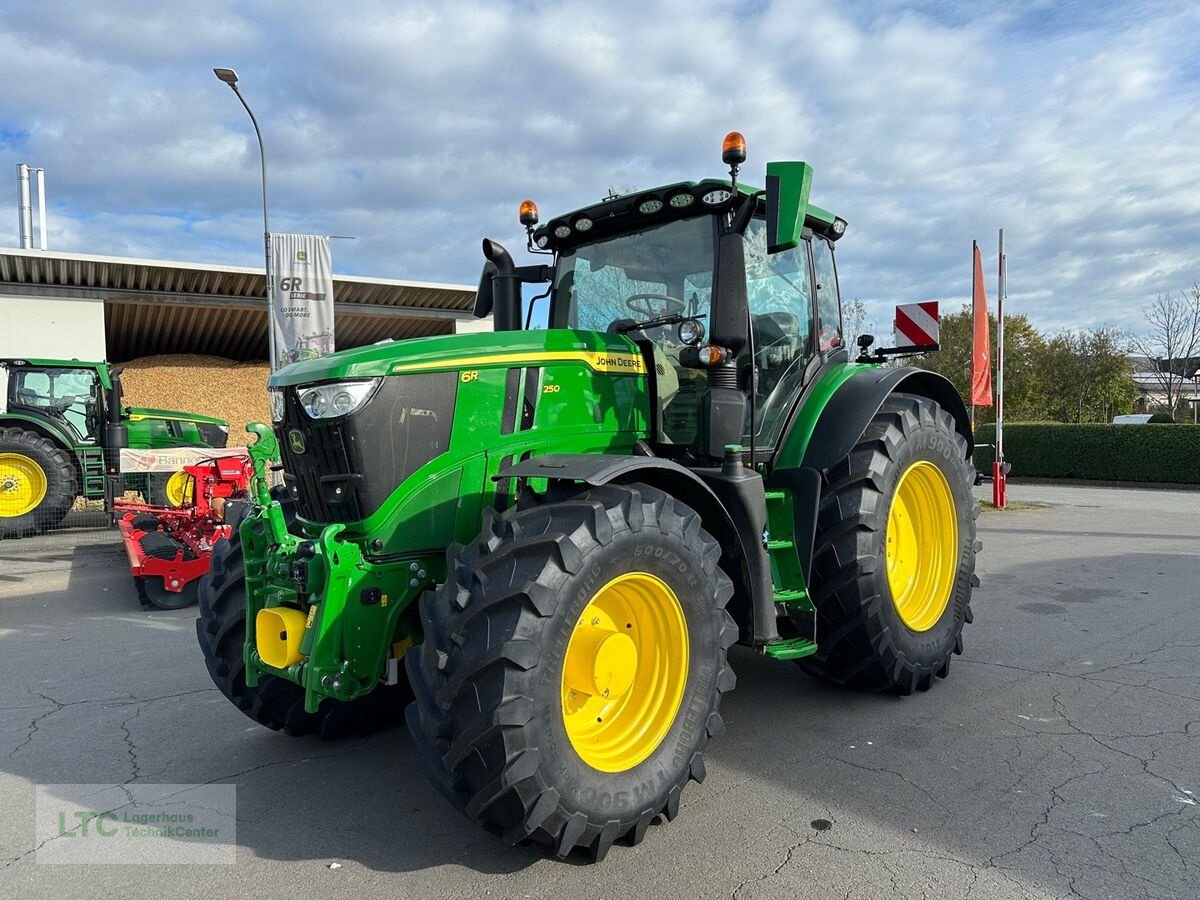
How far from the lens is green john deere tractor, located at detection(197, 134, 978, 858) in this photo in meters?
2.66

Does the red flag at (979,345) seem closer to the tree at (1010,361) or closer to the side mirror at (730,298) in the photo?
the side mirror at (730,298)

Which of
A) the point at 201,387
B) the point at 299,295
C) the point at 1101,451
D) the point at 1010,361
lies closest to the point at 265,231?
the point at 299,295

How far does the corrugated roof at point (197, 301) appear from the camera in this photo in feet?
50.8

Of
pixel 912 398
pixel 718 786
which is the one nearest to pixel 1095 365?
pixel 912 398

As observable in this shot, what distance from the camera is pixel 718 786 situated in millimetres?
3340

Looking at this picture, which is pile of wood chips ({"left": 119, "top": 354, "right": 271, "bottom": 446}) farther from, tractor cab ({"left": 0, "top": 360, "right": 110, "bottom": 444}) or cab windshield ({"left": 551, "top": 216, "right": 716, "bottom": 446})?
cab windshield ({"left": 551, "top": 216, "right": 716, "bottom": 446})

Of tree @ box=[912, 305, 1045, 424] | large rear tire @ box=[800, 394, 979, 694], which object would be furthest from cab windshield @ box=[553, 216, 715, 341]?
tree @ box=[912, 305, 1045, 424]

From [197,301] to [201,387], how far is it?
295 centimetres

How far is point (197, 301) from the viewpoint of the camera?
17.2m

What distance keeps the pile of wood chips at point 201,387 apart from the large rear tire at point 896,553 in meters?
16.6

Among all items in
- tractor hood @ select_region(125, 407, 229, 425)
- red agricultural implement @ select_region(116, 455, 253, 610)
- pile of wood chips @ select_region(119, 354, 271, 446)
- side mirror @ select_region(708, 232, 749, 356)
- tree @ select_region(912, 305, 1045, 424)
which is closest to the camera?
A: side mirror @ select_region(708, 232, 749, 356)

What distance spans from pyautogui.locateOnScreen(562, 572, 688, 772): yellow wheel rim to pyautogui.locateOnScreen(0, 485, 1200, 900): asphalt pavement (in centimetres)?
34

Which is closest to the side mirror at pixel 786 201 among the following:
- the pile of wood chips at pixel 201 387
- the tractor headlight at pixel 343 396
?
the tractor headlight at pixel 343 396

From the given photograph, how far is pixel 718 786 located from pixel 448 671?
136 centimetres
